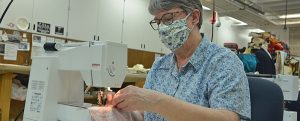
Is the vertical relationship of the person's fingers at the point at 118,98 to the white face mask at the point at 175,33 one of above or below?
below

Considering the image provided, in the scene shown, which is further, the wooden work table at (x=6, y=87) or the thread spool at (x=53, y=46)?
the wooden work table at (x=6, y=87)

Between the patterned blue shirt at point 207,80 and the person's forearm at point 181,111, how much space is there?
0.08 m

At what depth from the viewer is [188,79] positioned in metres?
1.32

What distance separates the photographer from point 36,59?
1419mm

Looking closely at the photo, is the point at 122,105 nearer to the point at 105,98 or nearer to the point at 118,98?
the point at 118,98

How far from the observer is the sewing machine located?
1223 mm

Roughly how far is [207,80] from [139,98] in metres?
0.33

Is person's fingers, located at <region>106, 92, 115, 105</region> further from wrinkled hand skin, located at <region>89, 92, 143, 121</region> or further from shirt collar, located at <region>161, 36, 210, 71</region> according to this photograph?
shirt collar, located at <region>161, 36, 210, 71</region>

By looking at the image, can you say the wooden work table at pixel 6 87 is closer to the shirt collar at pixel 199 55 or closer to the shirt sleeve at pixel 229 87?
the shirt collar at pixel 199 55

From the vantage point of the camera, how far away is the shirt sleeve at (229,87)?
112 centimetres

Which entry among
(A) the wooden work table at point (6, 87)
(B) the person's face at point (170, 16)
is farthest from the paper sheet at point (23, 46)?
(B) the person's face at point (170, 16)

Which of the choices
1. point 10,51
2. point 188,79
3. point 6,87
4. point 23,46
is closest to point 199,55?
point 188,79

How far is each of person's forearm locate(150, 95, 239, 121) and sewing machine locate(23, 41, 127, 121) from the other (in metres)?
0.29

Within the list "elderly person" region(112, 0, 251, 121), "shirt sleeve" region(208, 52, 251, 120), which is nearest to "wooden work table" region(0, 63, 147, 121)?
"elderly person" region(112, 0, 251, 121)
